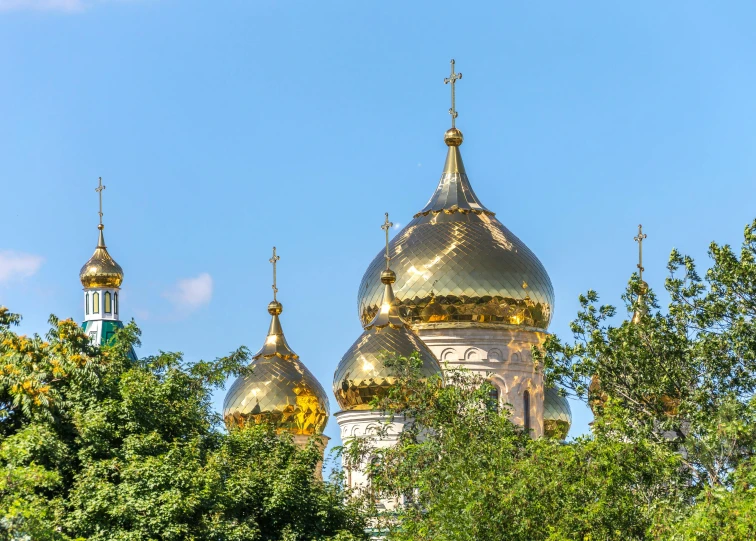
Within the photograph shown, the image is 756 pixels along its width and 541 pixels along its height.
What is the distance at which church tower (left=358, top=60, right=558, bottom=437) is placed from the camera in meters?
37.3

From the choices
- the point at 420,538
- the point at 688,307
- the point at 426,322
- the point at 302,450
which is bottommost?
the point at 420,538

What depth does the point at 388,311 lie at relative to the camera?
3566 cm

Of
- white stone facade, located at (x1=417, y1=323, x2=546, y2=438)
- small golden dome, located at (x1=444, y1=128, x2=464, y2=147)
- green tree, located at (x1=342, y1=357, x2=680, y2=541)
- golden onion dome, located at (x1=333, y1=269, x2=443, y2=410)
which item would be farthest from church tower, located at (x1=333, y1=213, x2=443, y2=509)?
green tree, located at (x1=342, y1=357, x2=680, y2=541)

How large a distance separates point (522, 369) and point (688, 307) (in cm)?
1116

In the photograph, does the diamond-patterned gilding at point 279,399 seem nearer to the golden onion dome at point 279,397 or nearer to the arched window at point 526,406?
the golden onion dome at point 279,397

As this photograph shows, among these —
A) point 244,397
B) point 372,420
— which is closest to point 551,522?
point 372,420

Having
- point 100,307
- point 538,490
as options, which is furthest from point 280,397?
point 538,490

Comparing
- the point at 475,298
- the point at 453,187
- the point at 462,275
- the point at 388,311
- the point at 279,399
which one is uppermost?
the point at 453,187

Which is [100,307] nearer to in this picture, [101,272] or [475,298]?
[101,272]

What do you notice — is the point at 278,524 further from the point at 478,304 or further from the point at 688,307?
the point at 478,304

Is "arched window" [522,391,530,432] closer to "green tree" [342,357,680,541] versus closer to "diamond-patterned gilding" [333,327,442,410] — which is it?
"diamond-patterned gilding" [333,327,442,410]

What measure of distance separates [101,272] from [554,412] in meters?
15.3

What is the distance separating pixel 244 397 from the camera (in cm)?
3941

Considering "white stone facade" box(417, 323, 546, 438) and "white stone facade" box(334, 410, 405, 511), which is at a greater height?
"white stone facade" box(417, 323, 546, 438)
